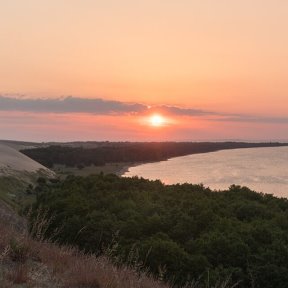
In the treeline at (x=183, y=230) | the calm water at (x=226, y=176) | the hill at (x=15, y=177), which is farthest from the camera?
the calm water at (x=226, y=176)

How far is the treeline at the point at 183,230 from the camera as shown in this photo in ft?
42.0

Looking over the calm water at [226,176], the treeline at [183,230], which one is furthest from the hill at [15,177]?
the calm water at [226,176]

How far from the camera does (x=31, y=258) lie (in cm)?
811

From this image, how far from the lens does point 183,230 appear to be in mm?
15852

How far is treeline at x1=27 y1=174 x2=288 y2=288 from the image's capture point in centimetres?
1281

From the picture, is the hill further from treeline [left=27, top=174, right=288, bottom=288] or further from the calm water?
the calm water

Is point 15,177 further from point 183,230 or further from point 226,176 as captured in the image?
point 226,176

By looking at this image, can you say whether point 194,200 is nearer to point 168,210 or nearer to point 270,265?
point 168,210

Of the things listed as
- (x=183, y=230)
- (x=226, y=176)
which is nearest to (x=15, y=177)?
(x=183, y=230)

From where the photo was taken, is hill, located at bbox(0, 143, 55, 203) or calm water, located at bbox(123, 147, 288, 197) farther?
calm water, located at bbox(123, 147, 288, 197)

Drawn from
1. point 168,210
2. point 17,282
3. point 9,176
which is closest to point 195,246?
point 168,210

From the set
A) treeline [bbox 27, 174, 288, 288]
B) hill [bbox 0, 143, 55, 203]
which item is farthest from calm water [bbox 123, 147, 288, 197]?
treeline [bbox 27, 174, 288, 288]

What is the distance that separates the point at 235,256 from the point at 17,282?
27.7 feet

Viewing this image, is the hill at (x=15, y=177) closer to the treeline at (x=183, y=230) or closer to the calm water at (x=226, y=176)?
the treeline at (x=183, y=230)
